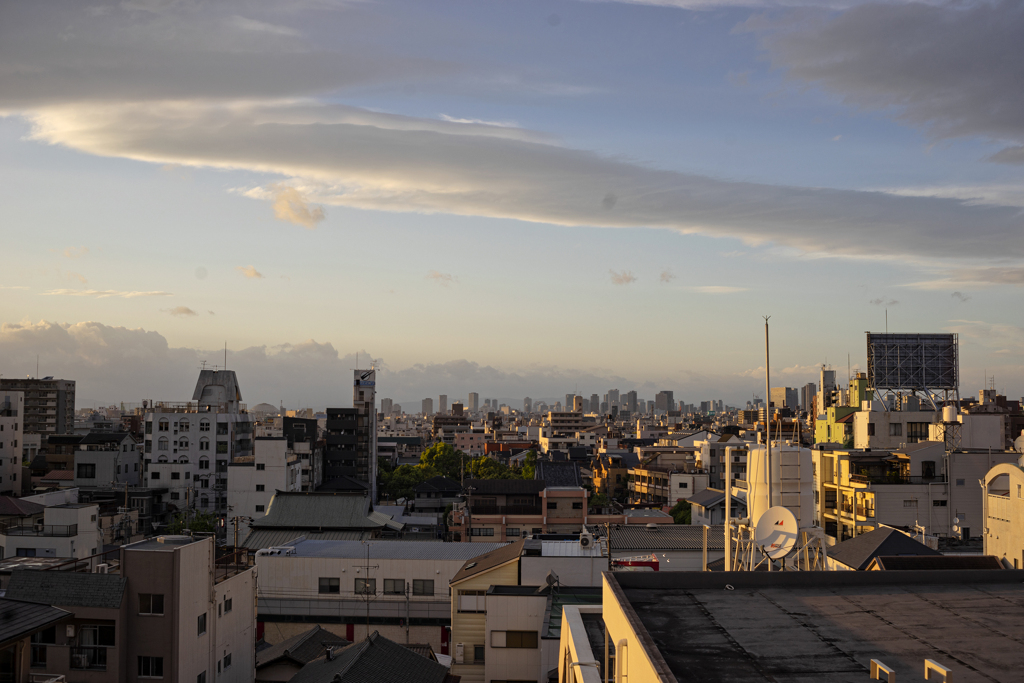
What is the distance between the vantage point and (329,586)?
32.0m

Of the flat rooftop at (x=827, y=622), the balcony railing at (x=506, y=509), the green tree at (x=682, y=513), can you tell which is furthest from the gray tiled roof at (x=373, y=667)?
the green tree at (x=682, y=513)

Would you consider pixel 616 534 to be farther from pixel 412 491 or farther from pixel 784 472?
pixel 412 491

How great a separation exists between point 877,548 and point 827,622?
16.1 metres

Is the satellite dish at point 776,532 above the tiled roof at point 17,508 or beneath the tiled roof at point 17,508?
above

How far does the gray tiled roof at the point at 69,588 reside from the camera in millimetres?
19219

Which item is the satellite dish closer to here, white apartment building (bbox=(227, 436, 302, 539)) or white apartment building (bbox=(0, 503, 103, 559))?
white apartment building (bbox=(0, 503, 103, 559))

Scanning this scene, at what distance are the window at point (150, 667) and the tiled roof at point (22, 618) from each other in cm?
472

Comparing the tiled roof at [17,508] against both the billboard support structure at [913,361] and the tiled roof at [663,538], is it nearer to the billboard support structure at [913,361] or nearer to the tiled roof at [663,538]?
the tiled roof at [663,538]

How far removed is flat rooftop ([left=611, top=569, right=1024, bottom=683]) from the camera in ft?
28.2

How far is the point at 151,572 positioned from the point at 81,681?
2.90 m

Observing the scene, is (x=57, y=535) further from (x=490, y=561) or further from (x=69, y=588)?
(x=490, y=561)

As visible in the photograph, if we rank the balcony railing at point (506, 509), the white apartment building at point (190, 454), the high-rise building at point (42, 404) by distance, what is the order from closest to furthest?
the balcony railing at point (506, 509), the white apartment building at point (190, 454), the high-rise building at point (42, 404)

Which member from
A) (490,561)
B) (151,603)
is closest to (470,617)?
(490,561)

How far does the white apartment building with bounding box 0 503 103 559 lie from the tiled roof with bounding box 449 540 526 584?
22.4 meters
